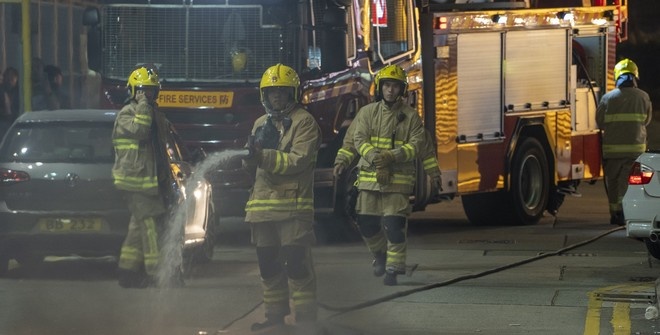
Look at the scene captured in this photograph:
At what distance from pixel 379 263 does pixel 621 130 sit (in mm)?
5361

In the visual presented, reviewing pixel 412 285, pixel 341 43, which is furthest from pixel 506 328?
pixel 341 43

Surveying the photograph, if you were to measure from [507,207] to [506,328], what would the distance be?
25.6 ft

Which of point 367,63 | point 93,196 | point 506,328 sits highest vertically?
point 367,63

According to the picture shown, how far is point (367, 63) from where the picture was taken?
49.7 ft

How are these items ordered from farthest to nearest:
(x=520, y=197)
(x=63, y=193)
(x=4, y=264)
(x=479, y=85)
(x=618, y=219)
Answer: (x=520, y=197)
(x=618, y=219)
(x=479, y=85)
(x=4, y=264)
(x=63, y=193)

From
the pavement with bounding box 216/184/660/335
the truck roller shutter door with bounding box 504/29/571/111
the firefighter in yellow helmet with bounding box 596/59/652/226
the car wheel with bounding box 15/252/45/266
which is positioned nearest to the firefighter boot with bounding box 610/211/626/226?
the firefighter in yellow helmet with bounding box 596/59/652/226

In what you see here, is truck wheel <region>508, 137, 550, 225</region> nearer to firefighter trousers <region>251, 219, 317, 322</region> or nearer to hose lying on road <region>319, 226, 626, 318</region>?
hose lying on road <region>319, 226, 626, 318</region>

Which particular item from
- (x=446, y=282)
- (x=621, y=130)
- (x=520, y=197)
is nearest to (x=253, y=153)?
(x=446, y=282)

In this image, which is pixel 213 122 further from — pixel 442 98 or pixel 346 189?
pixel 442 98

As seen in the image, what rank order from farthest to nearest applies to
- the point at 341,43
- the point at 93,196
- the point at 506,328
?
the point at 341,43, the point at 93,196, the point at 506,328

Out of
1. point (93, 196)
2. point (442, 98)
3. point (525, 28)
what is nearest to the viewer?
point (93, 196)

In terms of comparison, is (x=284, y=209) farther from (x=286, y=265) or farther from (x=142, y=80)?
(x=142, y=80)

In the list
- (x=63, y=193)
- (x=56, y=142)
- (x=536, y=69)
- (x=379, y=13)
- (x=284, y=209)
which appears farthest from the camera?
(x=536, y=69)

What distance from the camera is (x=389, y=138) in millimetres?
12273
